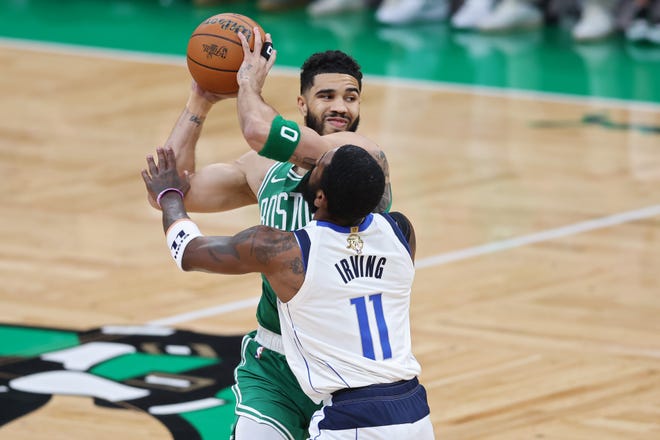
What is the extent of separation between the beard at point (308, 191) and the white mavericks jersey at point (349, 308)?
108 millimetres

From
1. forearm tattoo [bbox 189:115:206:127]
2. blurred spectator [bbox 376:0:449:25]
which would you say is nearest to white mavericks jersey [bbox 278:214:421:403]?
forearm tattoo [bbox 189:115:206:127]

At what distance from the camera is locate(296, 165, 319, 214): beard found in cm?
445

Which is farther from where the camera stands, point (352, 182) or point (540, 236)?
point (540, 236)

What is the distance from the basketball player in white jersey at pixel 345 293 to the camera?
436 cm

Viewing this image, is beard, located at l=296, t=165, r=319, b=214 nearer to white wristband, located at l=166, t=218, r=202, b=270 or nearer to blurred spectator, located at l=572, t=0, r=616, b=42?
white wristband, located at l=166, t=218, r=202, b=270

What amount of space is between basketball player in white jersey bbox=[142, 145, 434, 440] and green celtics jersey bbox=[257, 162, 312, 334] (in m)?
0.46

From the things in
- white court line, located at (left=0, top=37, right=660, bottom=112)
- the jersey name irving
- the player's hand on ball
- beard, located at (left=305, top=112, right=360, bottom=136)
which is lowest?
the jersey name irving

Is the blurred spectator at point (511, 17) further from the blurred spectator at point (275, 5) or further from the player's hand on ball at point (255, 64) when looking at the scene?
the player's hand on ball at point (255, 64)

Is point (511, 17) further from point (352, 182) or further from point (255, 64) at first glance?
point (352, 182)

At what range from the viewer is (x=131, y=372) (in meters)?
7.08

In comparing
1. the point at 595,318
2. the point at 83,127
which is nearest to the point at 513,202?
the point at 595,318

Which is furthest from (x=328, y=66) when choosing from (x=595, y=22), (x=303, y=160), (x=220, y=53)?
(x=595, y=22)

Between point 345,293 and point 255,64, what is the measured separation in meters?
0.98

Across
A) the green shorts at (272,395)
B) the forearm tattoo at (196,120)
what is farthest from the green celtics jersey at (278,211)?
the forearm tattoo at (196,120)
